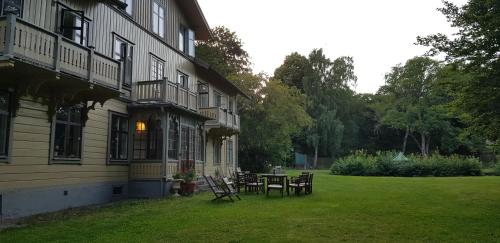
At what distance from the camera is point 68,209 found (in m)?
13.6

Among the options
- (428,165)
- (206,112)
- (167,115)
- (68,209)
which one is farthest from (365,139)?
(68,209)

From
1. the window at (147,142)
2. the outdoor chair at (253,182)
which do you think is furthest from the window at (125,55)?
the outdoor chair at (253,182)

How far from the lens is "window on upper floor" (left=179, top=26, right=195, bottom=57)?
23820 millimetres

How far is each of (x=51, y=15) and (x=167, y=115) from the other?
6.14m

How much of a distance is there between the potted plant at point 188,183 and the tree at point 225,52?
23.7 m

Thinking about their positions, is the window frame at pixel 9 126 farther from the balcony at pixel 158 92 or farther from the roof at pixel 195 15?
the roof at pixel 195 15

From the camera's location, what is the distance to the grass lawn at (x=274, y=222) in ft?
28.9

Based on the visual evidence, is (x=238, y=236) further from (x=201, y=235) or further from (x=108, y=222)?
(x=108, y=222)

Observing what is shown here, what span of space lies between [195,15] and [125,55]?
783 centimetres

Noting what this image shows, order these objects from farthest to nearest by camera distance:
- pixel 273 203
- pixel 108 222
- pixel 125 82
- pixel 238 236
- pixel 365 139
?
1. pixel 365 139
2. pixel 125 82
3. pixel 273 203
4. pixel 108 222
5. pixel 238 236

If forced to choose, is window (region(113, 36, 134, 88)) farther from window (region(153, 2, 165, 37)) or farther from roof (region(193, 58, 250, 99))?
roof (region(193, 58, 250, 99))

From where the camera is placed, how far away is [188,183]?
18609mm

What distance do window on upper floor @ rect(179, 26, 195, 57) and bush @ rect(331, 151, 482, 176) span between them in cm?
2065

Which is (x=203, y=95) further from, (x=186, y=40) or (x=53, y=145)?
(x=53, y=145)
